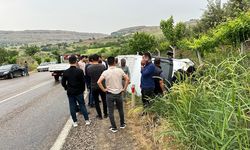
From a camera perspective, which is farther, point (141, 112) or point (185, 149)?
point (141, 112)

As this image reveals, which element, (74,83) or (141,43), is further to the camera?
(141,43)

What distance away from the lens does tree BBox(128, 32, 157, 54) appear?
43.8 m

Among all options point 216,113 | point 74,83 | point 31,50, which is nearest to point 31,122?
point 74,83

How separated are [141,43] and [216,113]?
3934 centimetres

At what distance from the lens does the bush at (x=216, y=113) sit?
15.0ft

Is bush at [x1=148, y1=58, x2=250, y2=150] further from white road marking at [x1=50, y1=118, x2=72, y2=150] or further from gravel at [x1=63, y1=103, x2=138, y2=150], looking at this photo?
white road marking at [x1=50, y1=118, x2=72, y2=150]

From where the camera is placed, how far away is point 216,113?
5.06 m

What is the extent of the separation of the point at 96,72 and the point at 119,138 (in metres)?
2.90

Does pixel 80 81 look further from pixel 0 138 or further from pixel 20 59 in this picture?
pixel 20 59

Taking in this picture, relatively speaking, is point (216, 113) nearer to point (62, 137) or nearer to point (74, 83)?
point (62, 137)

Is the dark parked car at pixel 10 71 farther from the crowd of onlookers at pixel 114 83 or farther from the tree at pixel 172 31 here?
the crowd of onlookers at pixel 114 83

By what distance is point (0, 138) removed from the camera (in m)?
9.05

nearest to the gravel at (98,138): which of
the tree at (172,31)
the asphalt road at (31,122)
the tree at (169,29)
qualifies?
the asphalt road at (31,122)

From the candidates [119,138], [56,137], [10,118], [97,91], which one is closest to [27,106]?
[10,118]
